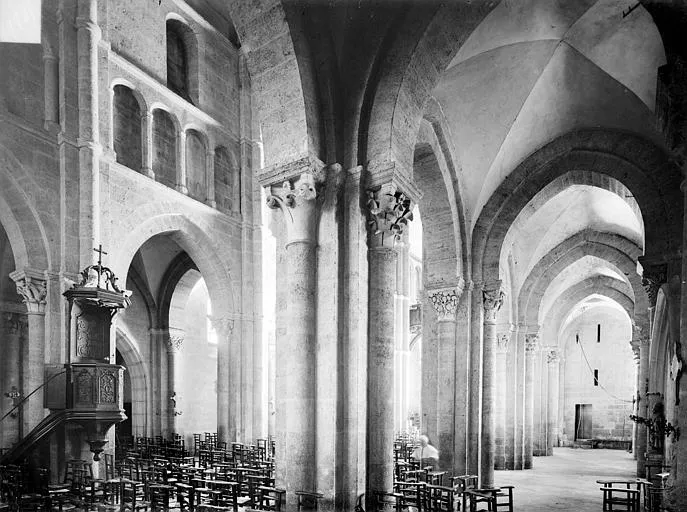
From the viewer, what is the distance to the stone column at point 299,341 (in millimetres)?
6590

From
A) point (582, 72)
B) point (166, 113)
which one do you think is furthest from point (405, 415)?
point (582, 72)

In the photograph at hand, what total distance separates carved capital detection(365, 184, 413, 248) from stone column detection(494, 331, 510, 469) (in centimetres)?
1180

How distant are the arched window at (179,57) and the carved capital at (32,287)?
7.67 m

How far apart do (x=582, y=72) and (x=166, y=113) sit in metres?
11.3

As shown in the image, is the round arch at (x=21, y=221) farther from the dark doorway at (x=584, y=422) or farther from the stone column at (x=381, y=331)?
the dark doorway at (x=584, y=422)

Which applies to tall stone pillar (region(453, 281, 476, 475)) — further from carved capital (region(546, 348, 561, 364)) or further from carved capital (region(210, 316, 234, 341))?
carved capital (region(546, 348, 561, 364))

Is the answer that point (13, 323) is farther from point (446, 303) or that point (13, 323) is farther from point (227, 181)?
point (446, 303)

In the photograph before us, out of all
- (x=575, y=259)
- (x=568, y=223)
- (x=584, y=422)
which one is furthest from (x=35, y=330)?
(x=584, y=422)

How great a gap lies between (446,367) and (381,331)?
5.64 m

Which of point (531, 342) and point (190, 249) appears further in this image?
point (531, 342)

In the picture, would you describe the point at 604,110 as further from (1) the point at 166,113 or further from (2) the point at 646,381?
(1) the point at 166,113

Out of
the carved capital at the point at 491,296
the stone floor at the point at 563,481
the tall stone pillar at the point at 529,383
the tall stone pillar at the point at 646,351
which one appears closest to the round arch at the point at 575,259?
the tall stone pillar at the point at 529,383

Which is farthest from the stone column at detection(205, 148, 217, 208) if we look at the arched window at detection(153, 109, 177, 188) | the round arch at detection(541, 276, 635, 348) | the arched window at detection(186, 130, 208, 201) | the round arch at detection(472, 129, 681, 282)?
the round arch at detection(541, 276, 635, 348)

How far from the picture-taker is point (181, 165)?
17.0 meters
